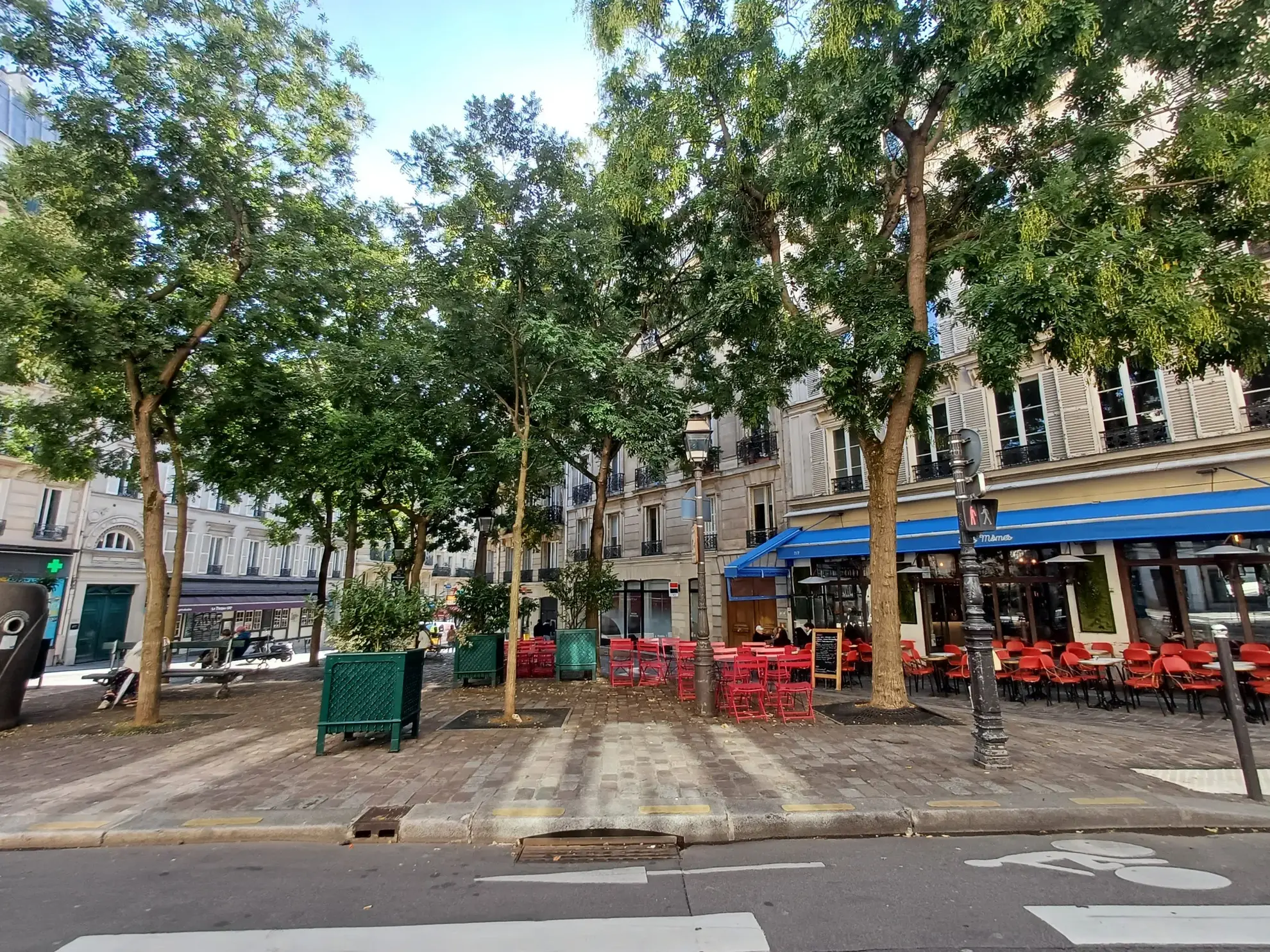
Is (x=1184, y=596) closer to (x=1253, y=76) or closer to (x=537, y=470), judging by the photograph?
(x=1253, y=76)

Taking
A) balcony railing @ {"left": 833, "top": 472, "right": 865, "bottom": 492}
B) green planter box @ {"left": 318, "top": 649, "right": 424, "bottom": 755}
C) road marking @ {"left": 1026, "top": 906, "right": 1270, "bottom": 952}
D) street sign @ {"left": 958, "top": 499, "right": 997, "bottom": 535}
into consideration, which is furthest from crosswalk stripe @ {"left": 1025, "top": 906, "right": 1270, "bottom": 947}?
balcony railing @ {"left": 833, "top": 472, "right": 865, "bottom": 492}

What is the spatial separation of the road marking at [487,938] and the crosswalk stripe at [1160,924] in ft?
5.74

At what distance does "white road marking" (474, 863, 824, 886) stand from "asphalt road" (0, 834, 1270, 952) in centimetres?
2

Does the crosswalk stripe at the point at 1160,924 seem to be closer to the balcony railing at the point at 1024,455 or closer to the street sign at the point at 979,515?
the street sign at the point at 979,515

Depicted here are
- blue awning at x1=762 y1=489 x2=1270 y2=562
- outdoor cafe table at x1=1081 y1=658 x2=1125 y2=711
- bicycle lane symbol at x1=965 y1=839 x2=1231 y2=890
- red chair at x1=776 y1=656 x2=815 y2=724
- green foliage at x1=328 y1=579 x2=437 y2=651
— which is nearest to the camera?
bicycle lane symbol at x1=965 y1=839 x2=1231 y2=890

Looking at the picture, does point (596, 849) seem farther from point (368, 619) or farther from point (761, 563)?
point (761, 563)

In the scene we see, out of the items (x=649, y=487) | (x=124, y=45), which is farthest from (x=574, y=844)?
(x=649, y=487)

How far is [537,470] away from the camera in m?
15.3

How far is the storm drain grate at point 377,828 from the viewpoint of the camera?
15.5 ft

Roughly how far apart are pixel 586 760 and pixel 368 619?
3347 mm

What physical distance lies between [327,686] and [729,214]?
10826mm

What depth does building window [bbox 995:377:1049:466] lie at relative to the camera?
13406 mm

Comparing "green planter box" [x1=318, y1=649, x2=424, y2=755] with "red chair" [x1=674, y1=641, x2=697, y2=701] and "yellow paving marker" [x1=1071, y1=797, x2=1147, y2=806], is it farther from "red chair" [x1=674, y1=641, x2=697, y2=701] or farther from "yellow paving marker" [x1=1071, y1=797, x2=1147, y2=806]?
"yellow paving marker" [x1=1071, y1=797, x2=1147, y2=806]

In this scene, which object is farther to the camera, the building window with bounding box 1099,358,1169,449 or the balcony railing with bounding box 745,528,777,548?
the balcony railing with bounding box 745,528,777,548
